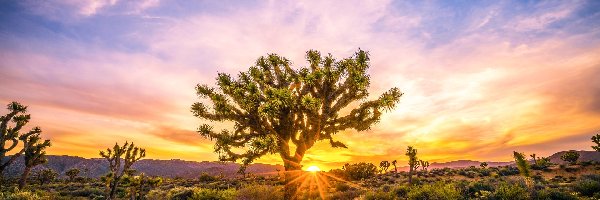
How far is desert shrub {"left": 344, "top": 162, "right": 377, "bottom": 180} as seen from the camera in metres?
42.5

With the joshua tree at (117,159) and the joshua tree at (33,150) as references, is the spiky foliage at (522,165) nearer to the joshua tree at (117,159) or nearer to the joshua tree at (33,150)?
the joshua tree at (117,159)

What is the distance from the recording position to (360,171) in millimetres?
44000

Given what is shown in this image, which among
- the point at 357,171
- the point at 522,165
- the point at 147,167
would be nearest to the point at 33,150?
the point at 357,171

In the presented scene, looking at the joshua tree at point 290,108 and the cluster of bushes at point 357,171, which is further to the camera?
the cluster of bushes at point 357,171

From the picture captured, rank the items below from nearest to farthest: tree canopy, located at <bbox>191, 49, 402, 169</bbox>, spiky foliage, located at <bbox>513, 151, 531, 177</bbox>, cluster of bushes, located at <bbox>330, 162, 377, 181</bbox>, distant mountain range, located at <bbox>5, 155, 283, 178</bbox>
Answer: tree canopy, located at <bbox>191, 49, 402, 169</bbox> < spiky foliage, located at <bbox>513, 151, 531, 177</bbox> < cluster of bushes, located at <bbox>330, 162, 377, 181</bbox> < distant mountain range, located at <bbox>5, 155, 283, 178</bbox>

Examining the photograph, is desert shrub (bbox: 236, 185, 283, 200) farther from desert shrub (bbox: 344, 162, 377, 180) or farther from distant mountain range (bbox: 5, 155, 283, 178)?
distant mountain range (bbox: 5, 155, 283, 178)

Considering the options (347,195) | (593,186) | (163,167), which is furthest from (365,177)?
(163,167)

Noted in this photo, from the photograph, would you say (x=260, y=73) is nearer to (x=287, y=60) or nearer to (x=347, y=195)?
(x=287, y=60)

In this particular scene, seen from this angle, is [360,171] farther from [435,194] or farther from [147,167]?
[147,167]

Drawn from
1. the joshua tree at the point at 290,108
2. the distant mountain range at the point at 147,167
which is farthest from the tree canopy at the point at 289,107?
the distant mountain range at the point at 147,167

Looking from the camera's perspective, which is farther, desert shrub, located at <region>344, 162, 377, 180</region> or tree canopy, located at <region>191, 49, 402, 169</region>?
desert shrub, located at <region>344, 162, 377, 180</region>

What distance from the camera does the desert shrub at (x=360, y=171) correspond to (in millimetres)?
42469

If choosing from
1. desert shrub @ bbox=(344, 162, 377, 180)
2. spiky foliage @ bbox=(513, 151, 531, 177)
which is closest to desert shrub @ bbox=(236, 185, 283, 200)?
spiky foliage @ bbox=(513, 151, 531, 177)

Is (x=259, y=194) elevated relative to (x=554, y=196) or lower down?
lower down
